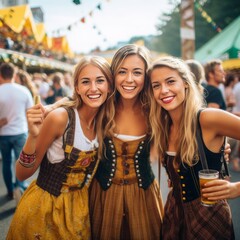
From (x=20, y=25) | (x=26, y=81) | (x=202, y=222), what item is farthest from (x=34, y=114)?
(x=20, y=25)

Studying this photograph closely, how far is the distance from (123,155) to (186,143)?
0.50m

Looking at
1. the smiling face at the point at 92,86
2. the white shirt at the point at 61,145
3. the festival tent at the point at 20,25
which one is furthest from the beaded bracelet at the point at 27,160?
the festival tent at the point at 20,25

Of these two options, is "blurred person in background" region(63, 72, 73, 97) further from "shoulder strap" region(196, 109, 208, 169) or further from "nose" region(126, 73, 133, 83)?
"shoulder strap" region(196, 109, 208, 169)

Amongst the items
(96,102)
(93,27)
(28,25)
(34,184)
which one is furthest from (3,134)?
(28,25)

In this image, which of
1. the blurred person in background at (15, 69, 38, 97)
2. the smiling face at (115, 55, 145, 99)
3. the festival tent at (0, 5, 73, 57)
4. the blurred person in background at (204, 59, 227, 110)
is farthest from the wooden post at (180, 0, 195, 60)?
the festival tent at (0, 5, 73, 57)

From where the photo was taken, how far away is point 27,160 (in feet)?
5.63

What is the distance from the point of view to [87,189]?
6.47 feet

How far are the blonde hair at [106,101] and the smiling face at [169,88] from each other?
0.40m

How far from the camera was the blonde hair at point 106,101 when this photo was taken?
6.50ft

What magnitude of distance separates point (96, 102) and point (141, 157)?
0.54 metres

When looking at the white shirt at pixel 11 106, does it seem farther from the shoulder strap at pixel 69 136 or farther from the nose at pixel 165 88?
the nose at pixel 165 88

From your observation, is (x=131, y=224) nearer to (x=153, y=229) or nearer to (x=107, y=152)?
(x=153, y=229)

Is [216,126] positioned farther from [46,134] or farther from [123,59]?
[46,134]

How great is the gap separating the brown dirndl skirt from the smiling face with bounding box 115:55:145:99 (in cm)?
88
